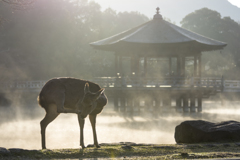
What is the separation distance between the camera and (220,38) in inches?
2660

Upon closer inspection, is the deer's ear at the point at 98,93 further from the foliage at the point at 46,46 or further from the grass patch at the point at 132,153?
the foliage at the point at 46,46

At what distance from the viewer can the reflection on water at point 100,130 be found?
1931 centimetres

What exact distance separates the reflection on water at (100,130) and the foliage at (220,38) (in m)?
33.9

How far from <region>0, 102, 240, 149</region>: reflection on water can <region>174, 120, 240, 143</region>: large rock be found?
7491 mm

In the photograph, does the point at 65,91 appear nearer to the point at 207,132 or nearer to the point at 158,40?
the point at 207,132

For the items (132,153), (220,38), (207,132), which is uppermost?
(220,38)

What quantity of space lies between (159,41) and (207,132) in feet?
77.2

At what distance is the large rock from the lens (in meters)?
11.1

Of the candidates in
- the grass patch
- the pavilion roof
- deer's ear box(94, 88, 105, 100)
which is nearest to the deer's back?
deer's ear box(94, 88, 105, 100)

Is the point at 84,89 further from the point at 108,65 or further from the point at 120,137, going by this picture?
the point at 108,65

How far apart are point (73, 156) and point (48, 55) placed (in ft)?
145

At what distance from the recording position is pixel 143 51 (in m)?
35.9

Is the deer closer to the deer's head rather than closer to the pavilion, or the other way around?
the deer's head

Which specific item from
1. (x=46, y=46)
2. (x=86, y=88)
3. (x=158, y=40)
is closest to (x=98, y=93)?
(x=86, y=88)
